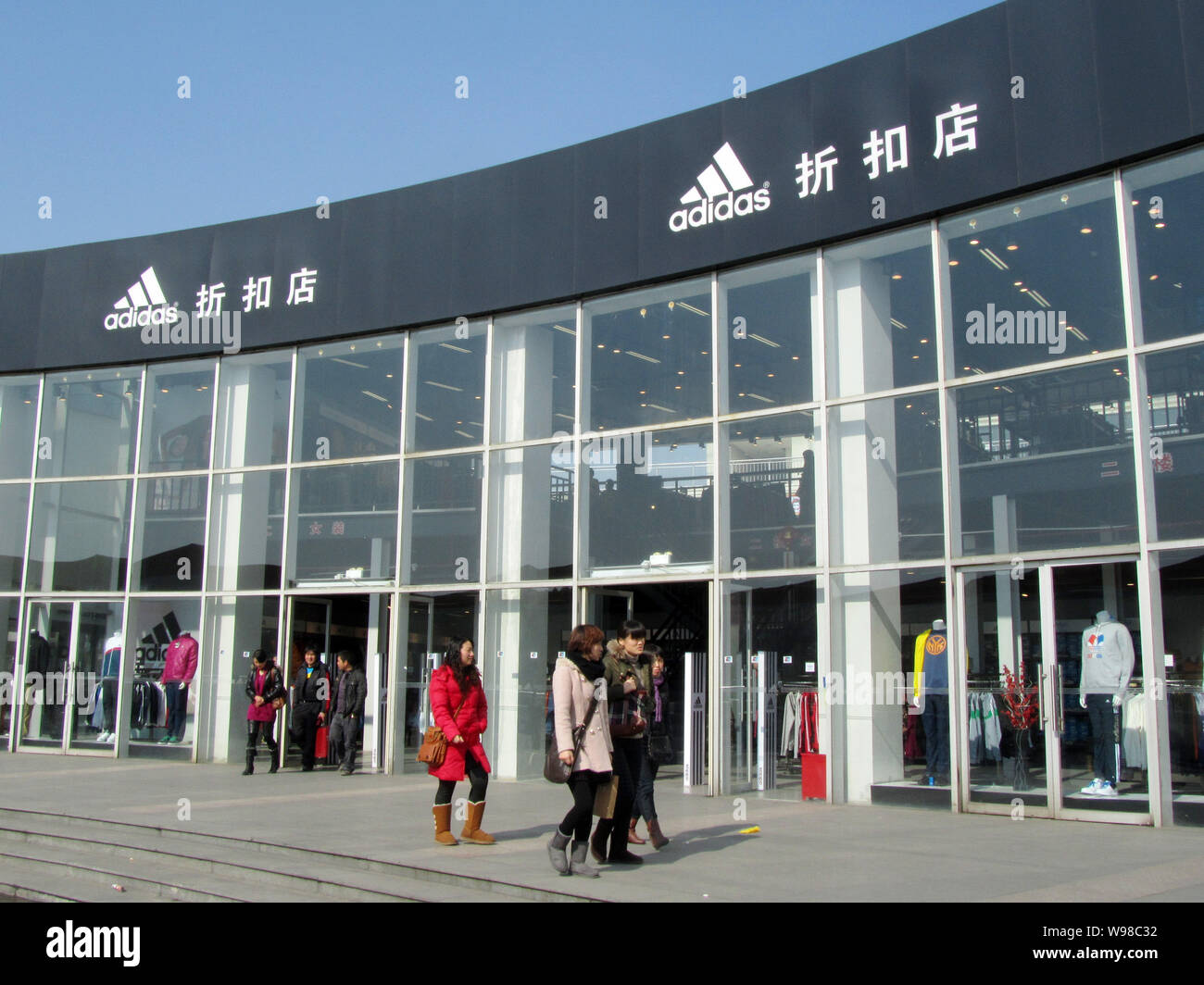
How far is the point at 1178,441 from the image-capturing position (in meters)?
9.88

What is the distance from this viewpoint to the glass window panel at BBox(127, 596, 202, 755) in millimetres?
16406

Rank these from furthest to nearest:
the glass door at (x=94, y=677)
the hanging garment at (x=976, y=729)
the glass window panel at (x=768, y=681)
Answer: the glass door at (x=94, y=677) → the glass window panel at (x=768, y=681) → the hanging garment at (x=976, y=729)

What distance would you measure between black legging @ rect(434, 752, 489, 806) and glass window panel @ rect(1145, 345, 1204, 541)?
624 centimetres

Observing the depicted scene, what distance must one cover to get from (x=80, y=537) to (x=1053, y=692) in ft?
46.9

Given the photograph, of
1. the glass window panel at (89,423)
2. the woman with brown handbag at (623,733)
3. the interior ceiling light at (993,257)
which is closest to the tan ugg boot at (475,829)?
the woman with brown handbag at (623,733)

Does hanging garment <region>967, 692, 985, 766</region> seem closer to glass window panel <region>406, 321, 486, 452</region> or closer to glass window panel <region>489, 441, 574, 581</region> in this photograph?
glass window panel <region>489, 441, 574, 581</region>

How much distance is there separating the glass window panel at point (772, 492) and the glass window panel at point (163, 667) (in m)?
8.08

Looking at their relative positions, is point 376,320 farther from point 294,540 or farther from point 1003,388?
point 1003,388

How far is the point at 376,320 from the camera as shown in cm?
1559

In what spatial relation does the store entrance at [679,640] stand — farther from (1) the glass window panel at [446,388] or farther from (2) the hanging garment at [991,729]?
(2) the hanging garment at [991,729]

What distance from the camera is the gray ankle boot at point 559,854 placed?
7.09 meters

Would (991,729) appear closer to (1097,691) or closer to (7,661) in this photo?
(1097,691)

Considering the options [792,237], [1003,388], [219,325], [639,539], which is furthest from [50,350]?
[1003,388]
